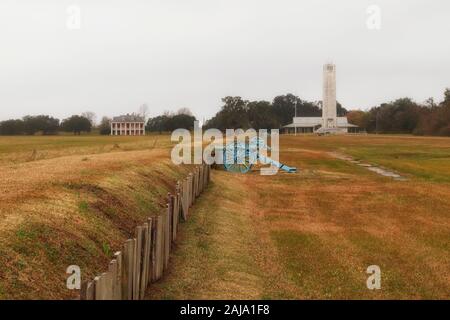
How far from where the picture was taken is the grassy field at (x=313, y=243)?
468 inches

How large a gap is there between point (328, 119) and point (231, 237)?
517 ft

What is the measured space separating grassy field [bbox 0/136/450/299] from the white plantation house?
149136 mm

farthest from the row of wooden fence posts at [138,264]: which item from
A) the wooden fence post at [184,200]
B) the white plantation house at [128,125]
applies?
the white plantation house at [128,125]

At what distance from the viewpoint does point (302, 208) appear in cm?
2356

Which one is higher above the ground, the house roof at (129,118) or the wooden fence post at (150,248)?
the house roof at (129,118)

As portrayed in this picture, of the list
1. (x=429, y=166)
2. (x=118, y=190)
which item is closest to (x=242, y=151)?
(x=429, y=166)

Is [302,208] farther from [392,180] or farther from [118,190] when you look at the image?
[392,180]

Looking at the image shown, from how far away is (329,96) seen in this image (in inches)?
6599

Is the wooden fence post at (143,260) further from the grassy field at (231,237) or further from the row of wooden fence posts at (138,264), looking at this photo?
the grassy field at (231,237)

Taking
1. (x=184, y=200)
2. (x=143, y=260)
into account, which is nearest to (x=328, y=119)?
(x=184, y=200)

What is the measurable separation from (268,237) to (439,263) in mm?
5018

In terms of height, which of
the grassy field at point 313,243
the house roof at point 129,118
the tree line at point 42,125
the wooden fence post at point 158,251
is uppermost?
the house roof at point 129,118

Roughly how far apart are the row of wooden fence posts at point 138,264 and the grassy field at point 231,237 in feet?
1.48

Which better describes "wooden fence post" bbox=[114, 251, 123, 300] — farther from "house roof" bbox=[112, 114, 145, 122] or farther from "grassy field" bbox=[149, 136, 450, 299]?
"house roof" bbox=[112, 114, 145, 122]
